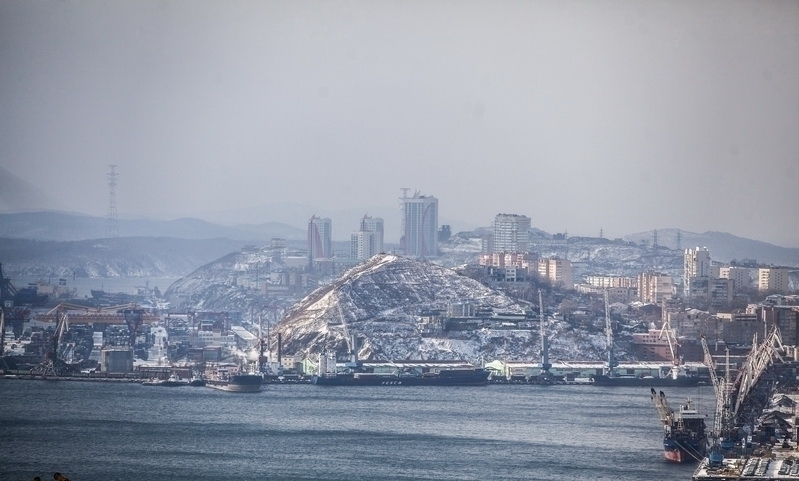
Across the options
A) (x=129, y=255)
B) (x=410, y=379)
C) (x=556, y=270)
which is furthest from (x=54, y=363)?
(x=129, y=255)

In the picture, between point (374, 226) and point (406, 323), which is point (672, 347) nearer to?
point (406, 323)

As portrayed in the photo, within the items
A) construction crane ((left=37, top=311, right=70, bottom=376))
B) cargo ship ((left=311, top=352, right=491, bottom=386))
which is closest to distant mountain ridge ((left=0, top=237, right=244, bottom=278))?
construction crane ((left=37, top=311, right=70, bottom=376))

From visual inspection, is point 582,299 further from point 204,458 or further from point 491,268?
point 204,458

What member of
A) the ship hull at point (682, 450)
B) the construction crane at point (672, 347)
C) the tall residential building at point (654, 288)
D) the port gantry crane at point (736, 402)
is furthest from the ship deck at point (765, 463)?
the tall residential building at point (654, 288)

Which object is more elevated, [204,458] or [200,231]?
[200,231]

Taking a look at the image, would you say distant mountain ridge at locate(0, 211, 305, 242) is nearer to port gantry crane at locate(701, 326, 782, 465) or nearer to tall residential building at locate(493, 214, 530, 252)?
tall residential building at locate(493, 214, 530, 252)

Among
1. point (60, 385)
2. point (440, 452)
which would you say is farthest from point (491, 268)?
→ point (440, 452)

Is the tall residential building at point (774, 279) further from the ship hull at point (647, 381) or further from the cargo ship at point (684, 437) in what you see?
the cargo ship at point (684, 437)
